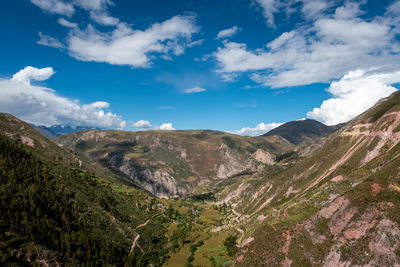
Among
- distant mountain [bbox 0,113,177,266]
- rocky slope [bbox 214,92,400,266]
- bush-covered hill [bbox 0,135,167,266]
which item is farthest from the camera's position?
bush-covered hill [bbox 0,135,167,266]

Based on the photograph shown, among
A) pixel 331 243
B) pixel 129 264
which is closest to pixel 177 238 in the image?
pixel 129 264

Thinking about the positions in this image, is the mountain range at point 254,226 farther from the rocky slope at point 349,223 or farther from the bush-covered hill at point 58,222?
the bush-covered hill at point 58,222

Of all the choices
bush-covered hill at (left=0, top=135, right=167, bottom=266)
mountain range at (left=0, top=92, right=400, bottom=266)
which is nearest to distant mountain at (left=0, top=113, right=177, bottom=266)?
bush-covered hill at (left=0, top=135, right=167, bottom=266)

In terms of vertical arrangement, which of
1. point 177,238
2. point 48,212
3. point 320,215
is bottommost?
point 177,238

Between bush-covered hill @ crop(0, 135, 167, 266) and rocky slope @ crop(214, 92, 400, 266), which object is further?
bush-covered hill @ crop(0, 135, 167, 266)

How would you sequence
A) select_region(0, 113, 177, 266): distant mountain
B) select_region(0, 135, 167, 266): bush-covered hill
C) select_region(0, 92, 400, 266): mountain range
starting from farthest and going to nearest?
select_region(0, 135, 167, 266): bush-covered hill < select_region(0, 113, 177, 266): distant mountain < select_region(0, 92, 400, 266): mountain range

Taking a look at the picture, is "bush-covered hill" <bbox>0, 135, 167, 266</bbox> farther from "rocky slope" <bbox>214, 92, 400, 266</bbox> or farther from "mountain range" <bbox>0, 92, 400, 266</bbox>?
"rocky slope" <bbox>214, 92, 400, 266</bbox>

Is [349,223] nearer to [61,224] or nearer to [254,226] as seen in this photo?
[254,226]

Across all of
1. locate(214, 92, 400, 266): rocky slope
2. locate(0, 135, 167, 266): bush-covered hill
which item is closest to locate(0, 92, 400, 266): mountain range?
locate(214, 92, 400, 266): rocky slope

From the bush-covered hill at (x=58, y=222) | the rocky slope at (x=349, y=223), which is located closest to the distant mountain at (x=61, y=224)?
the bush-covered hill at (x=58, y=222)

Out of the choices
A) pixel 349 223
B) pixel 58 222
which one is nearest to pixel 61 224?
pixel 58 222

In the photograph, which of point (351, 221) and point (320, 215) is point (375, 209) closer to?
point (351, 221)
